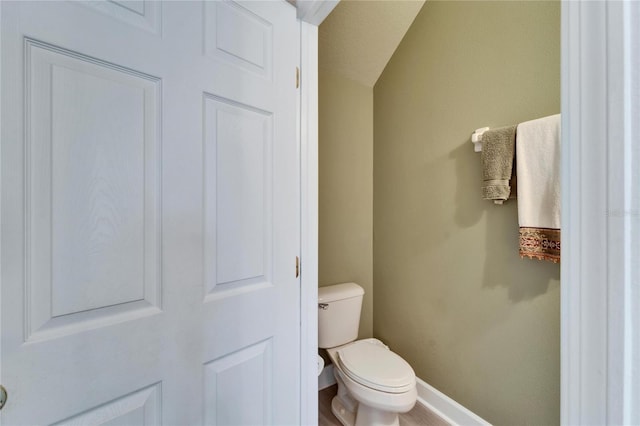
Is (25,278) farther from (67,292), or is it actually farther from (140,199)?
(140,199)

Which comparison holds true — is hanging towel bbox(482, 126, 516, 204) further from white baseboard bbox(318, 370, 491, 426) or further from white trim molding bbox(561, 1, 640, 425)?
white baseboard bbox(318, 370, 491, 426)

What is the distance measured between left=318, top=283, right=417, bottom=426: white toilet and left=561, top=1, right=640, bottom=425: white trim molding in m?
1.10

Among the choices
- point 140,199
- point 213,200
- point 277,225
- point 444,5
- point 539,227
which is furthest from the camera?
point 444,5

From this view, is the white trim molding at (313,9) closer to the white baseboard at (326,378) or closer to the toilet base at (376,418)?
the toilet base at (376,418)

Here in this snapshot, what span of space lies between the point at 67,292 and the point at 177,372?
0.31m

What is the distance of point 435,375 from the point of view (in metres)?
1.52

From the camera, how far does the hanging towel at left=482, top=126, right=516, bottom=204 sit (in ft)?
3.76

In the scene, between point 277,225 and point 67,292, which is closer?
point 67,292

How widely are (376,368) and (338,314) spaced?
378 millimetres

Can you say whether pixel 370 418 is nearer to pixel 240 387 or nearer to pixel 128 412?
pixel 240 387

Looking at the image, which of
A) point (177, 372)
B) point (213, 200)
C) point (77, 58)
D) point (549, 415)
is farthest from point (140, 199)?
point (549, 415)

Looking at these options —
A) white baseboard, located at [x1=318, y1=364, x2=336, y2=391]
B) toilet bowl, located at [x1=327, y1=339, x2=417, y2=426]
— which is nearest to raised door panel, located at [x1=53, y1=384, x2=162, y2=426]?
toilet bowl, located at [x1=327, y1=339, x2=417, y2=426]

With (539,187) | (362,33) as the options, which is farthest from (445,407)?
(362,33)

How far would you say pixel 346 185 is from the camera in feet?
5.87
